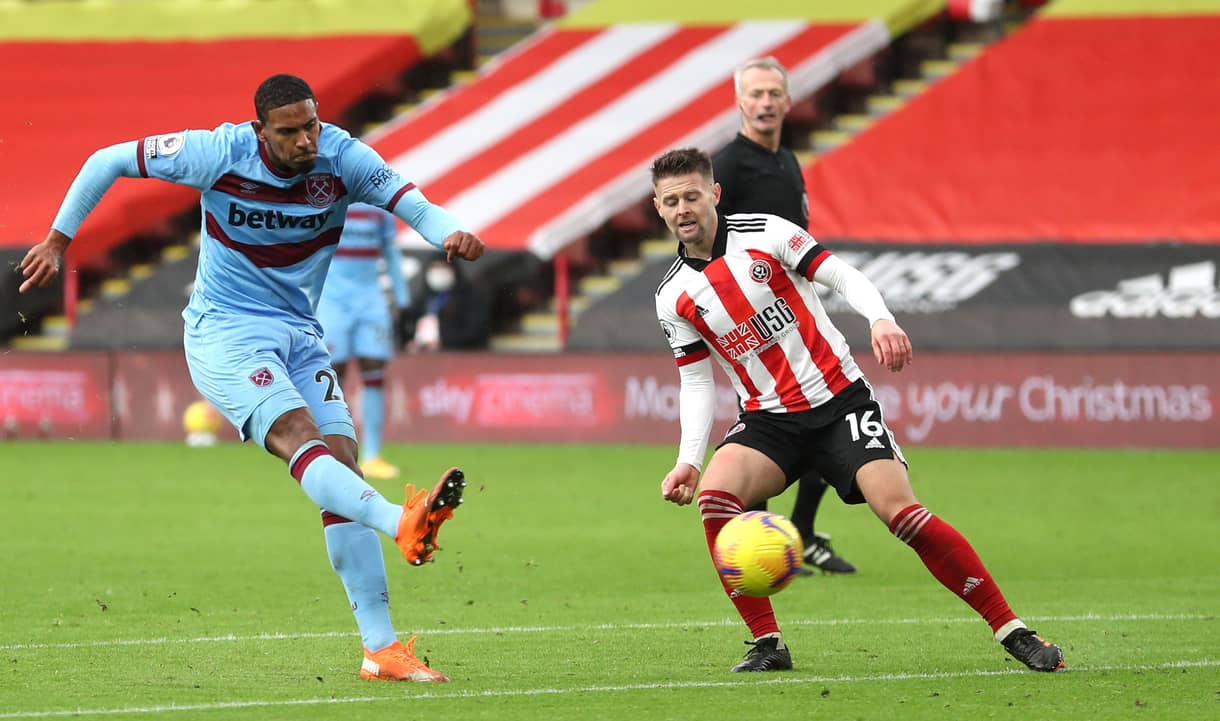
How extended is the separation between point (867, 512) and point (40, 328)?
12.3 meters

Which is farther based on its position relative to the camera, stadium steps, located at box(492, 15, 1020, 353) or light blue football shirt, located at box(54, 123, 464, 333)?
stadium steps, located at box(492, 15, 1020, 353)

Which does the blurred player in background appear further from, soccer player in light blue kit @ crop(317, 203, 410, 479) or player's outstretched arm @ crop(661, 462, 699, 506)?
soccer player in light blue kit @ crop(317, 203, 410, 479)

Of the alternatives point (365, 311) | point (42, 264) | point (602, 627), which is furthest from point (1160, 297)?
point (42, 264)

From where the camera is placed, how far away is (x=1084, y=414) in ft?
54.1

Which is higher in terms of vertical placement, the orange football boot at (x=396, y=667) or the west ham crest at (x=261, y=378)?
the west ham crest at (x=261, y=378)

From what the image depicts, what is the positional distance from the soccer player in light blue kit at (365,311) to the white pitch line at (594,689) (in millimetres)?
8076

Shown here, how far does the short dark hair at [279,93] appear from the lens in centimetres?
645

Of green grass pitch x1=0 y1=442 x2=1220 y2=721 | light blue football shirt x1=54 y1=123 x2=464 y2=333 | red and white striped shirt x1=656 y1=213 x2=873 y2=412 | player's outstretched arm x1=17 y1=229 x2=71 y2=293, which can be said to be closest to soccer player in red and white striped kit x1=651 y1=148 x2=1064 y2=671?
red and white striped shirt x1=656 y1=213 x2=873 y2=412

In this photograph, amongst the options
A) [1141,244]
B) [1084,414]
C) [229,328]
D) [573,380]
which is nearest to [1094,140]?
[1141,244]

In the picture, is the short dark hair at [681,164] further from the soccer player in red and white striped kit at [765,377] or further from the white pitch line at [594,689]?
the white pitch line at [594,689]

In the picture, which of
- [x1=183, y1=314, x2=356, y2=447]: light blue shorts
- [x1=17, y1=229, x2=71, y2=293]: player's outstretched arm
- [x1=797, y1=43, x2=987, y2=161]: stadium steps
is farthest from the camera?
[x1=797, y1=43, x2=987, y2=161]: stadium steps

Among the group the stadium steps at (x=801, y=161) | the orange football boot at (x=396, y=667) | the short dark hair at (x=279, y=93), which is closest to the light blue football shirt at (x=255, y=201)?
the short dark hair at (x=279, y=93)

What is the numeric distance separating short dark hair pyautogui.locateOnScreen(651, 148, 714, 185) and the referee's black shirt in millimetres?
2317

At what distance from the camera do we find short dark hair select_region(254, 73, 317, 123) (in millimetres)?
6449
